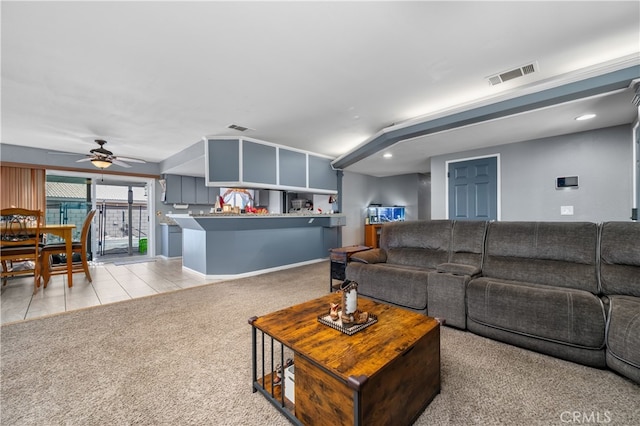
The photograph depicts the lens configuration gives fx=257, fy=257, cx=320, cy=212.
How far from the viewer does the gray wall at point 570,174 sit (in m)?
3.50

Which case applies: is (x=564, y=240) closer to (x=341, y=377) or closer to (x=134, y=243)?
(x=341, y=377)

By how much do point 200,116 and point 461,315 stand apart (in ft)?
13.4

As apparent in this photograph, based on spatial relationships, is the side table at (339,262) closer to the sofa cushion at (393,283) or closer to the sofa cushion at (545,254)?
the sofa cushion at (393,283)

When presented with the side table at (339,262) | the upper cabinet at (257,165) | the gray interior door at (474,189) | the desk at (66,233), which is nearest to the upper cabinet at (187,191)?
the upper cabinet at (257,165)

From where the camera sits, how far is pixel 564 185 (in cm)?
387

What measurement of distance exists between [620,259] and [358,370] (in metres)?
2.41

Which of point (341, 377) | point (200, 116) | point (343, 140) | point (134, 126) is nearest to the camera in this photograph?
point (341, 377)

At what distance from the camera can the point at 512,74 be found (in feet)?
8.78

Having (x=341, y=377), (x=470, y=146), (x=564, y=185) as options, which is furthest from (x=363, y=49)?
(x=564, y=185)

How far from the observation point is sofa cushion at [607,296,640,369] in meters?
1.51

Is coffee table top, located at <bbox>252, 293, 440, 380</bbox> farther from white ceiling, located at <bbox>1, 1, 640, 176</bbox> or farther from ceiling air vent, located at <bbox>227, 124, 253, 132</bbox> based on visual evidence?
ceiling air vent, located at <bbox>227, 124, 253, 132</bbox>

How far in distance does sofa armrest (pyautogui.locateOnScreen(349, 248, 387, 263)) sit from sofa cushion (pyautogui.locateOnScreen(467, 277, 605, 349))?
3.79 ft

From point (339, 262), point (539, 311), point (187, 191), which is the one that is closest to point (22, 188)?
point (187, 191)

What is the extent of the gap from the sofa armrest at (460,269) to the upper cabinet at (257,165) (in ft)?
11.3
